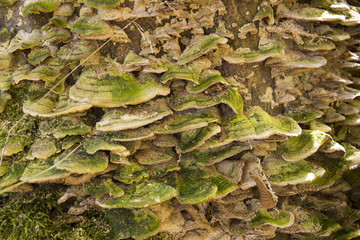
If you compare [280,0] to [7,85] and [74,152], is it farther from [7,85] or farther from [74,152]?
[7,85]

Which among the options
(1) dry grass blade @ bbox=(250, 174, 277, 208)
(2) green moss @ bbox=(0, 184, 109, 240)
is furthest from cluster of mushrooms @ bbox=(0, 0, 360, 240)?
(2) green moss @ bbox=(0, 184, 109, 240)

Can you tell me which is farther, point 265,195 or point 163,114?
point 265,195

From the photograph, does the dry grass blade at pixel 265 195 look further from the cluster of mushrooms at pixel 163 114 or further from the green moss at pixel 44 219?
the green moss at pixel 44 219

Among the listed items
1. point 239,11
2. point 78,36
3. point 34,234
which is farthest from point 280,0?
point 34,234

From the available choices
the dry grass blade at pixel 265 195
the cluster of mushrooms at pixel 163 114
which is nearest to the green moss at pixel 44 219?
the cluster of mushrooms at pixel 163 114

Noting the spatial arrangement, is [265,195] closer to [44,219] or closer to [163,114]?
[163,114]

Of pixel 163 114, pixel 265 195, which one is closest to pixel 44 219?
pixel 163 114

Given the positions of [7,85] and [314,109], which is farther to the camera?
[314,109]

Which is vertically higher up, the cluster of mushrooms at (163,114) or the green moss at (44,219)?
the cluster of mushrooms at (163,114)
